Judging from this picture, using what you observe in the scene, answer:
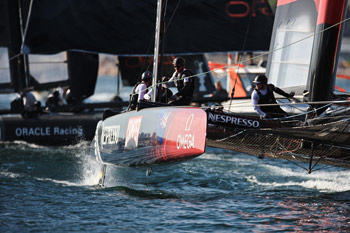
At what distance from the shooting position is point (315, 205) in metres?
7.15

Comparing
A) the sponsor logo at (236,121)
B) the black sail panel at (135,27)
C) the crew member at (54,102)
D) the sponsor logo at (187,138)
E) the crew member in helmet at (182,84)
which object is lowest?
the crew member at (54,102)

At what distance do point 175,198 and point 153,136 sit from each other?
0.97 metres

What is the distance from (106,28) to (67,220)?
10.0 m

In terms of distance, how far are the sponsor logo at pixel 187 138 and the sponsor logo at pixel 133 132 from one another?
1163 millimetres

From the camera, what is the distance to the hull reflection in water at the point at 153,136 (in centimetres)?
631

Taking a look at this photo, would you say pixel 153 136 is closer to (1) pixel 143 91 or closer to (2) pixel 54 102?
(1) pixel 143 91

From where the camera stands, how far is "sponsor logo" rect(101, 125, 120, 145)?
332 inches

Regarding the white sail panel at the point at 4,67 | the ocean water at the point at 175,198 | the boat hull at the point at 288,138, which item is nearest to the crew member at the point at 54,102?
the white sail panel at the point at 4,67

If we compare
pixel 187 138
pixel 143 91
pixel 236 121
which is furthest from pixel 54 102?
pixel 187 138

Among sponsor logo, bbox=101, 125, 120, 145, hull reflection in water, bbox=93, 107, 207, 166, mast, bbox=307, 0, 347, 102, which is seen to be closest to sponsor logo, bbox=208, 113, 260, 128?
hull reflection in water, bbox=93, 107, 207, 166

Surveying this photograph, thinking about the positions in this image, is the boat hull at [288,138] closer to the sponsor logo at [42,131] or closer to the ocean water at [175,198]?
the ocean water at [175,198]

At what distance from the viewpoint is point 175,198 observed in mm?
7711

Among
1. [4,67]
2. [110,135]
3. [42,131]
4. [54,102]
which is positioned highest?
[4,67]

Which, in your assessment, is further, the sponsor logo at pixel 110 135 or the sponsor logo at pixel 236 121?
the sponsor logo at pixel 110 135
